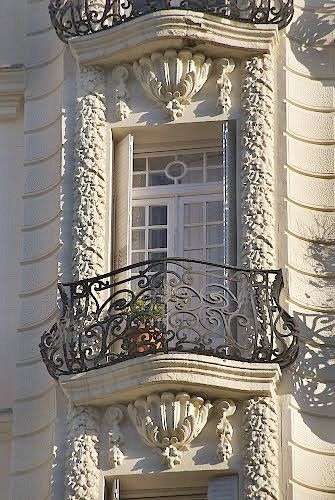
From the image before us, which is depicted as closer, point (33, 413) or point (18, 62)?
point (33, 413)

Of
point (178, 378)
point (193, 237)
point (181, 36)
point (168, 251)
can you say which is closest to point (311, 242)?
point (193, 237)

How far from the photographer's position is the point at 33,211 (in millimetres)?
21578

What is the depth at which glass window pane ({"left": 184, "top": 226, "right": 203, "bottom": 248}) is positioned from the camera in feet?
69.8

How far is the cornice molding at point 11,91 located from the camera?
2236 centimetres

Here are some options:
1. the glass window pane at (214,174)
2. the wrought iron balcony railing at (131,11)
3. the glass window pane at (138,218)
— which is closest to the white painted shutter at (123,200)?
the glass window pane at (138,218)

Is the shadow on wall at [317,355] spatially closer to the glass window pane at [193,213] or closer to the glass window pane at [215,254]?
the glass window pane at [215,254]

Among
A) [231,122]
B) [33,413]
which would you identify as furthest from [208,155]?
[33,413]

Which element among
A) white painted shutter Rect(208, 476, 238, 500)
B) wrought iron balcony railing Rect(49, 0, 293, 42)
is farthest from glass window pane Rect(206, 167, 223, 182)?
white painted shutter Rect(208, 476, 238, 500)

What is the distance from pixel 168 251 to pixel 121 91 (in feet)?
5.75

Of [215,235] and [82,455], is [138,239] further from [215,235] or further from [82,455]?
[82,455]

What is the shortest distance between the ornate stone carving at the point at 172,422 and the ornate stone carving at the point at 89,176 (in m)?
1.69

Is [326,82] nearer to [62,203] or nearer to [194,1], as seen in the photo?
[194,1]

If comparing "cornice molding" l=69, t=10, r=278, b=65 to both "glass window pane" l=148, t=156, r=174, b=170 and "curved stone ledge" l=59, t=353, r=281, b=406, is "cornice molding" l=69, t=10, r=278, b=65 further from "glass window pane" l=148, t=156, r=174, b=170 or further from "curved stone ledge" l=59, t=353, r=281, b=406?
"curved stone ledge" l=59, t=353, r=281, b=406

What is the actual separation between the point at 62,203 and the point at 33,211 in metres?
0.53
